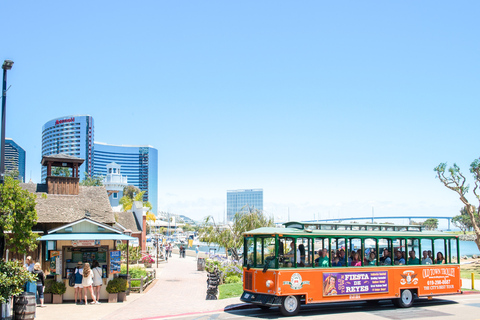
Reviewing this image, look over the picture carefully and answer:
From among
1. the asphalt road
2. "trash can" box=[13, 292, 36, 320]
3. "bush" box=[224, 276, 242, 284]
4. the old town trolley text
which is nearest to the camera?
"trash can" box=[13, 292, 36, 320]

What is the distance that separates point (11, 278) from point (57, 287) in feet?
18.8

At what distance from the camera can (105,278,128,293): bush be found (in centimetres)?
1869

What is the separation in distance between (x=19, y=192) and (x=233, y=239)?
20.1m

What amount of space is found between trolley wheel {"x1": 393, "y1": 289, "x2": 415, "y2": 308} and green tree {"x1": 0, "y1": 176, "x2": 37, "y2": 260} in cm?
1302

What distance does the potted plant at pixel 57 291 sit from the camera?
1822 centimetres

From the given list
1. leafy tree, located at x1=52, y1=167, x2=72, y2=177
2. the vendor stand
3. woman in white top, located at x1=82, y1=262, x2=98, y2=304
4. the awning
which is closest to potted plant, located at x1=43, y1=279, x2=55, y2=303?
the vendor stand

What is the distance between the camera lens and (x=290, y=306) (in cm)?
1516

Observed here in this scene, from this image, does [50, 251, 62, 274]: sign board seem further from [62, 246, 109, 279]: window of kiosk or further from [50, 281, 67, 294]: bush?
[50, 281, 67, 294]: bush

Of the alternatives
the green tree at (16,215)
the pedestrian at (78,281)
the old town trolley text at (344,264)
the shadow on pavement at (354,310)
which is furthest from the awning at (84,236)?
the old town trolley text at (344,264)

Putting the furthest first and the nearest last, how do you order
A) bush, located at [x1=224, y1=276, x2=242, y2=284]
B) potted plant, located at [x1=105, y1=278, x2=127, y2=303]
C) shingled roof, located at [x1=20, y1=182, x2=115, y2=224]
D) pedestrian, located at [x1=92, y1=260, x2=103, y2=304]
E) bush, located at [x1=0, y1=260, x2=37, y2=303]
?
1. bush, located at [x1=224, y1=276, x2=242, y2=284]
2. shingled roof, located at [x1=20, y1=182, x2=115, y2=224]
3. potted plant, located at [x1=105, y1=278, x2=127, y2=303]
4. pedestrian, located at [x1=92, y1=260, x2=103, y2=304]
5. bush, located at [x1=0, y1=260, x2=37, y2=303]

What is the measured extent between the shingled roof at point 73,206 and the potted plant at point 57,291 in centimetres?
327

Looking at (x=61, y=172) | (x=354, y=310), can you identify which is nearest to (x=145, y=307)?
(x=354, y=310)

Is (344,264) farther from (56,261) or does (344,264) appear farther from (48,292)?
(48,292)

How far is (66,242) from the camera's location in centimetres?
1911
